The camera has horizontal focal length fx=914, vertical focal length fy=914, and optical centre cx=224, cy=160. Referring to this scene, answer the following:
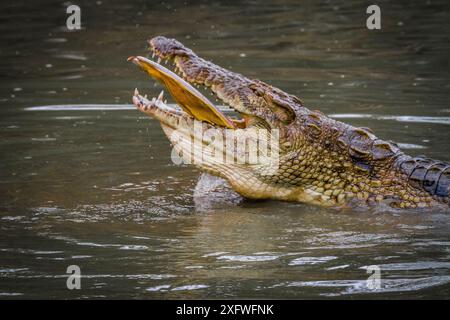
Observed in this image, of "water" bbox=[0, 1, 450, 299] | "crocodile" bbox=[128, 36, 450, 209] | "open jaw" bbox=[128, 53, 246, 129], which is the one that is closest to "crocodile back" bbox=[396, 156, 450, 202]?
"crocodile" bbox=[128, 36, 450, 209]

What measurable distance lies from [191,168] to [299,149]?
197 cm

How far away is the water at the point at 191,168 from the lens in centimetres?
606

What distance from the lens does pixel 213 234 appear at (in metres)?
6.95

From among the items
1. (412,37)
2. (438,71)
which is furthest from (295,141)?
(412,37)

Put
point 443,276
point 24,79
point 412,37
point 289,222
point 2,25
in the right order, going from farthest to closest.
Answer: point 2,25 < point 412,37 < point 24,79 < point 289,222 < point 443,276

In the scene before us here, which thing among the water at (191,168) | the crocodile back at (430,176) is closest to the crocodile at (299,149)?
the crocodile back at (430,176)

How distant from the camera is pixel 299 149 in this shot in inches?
291

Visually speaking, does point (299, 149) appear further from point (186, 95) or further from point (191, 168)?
point (191, 168)

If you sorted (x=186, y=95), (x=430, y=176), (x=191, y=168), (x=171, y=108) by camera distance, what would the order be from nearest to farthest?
(x=430, y=176) → (x=171, y=108) → (x=186, y=95) → (x=191, y=168)

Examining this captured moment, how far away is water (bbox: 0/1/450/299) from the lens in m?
6.06

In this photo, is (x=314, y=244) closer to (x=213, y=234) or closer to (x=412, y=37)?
(x=213, y=234)

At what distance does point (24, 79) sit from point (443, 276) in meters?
8.41

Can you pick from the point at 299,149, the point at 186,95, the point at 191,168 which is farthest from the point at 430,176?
the point at 191,168

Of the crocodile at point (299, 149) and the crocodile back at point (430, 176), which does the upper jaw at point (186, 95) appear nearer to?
the crocodile at point (299, 149)
